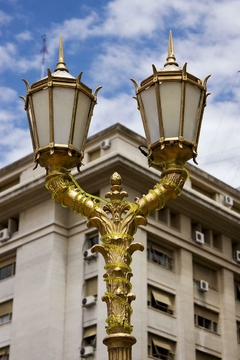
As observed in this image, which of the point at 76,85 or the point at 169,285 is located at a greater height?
the point at 169,285

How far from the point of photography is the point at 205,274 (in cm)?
3850

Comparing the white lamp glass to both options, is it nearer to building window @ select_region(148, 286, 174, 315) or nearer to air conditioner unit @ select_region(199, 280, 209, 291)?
building window @ select_region(148, 286, 174, 315)

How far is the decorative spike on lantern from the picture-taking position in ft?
29.8

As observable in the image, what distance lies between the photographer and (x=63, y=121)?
927 centimetres

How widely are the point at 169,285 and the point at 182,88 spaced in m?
27.0

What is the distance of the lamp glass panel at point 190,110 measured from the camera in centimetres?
919

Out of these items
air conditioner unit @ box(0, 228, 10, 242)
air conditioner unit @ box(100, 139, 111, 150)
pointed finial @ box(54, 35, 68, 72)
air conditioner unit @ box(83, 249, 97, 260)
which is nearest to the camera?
pointed finial @ box(54, 35, 68, 72)

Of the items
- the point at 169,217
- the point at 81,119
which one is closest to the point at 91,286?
the point at 169,217

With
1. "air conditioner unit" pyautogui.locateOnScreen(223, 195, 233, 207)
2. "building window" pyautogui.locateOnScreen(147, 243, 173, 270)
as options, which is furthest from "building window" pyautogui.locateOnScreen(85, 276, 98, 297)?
"air conditioner unit" pyautogui.locateOnScreen(223, 195, 233, 207)

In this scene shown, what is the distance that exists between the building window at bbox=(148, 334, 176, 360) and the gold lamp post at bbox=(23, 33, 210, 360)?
25224mm

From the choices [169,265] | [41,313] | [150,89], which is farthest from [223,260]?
[150,89]

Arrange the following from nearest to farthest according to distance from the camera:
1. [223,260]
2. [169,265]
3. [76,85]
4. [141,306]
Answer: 1. [76,85]
2. [141,306]
3. [169,265]
4. [223,260]

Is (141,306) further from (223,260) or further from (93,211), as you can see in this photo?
(93,211)

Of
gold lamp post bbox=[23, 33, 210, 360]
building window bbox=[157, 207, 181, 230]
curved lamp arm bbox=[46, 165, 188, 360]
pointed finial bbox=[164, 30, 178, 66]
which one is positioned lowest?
curved lamp arm bbox=[46, 165, 188, 360]
